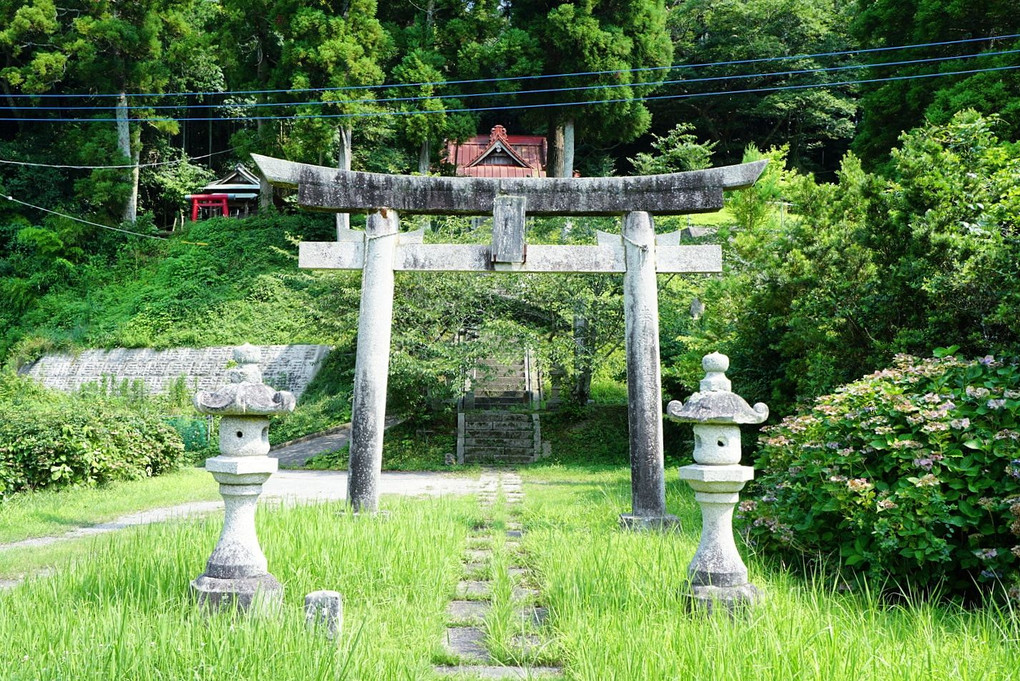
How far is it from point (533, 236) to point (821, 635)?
14.0 metres

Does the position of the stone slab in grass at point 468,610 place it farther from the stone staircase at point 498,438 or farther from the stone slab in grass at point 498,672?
the stone staircase at point 498,438

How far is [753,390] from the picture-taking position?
9.52 meters

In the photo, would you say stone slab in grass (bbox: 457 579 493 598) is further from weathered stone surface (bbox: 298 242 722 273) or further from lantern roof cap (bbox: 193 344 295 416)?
weathered stone surface (bbox: 298 242 722 273)

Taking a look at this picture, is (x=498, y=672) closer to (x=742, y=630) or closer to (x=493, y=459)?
(x=742, y=630)

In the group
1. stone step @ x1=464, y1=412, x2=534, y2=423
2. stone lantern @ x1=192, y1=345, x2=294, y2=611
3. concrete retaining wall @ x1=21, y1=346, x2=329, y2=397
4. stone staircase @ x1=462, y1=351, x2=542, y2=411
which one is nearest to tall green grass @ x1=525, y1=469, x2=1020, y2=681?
stone lantern @ x1=192, y1=345, x2=294, y2=611

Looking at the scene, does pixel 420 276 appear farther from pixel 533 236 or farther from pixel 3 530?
pixel 3 530

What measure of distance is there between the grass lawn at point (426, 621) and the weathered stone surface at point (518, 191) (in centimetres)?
302

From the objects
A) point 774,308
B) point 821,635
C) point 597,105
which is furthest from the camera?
point 597,105

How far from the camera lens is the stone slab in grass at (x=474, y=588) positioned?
445 centimetres

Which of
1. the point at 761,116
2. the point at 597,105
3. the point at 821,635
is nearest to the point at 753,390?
the point at 821,635

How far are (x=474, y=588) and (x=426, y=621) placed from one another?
1.04 m

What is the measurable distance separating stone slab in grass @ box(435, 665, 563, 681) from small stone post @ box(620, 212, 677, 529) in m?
3.32

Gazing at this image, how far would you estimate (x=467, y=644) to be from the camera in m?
3.58

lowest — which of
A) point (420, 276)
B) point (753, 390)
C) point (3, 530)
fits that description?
point (3, 530)
